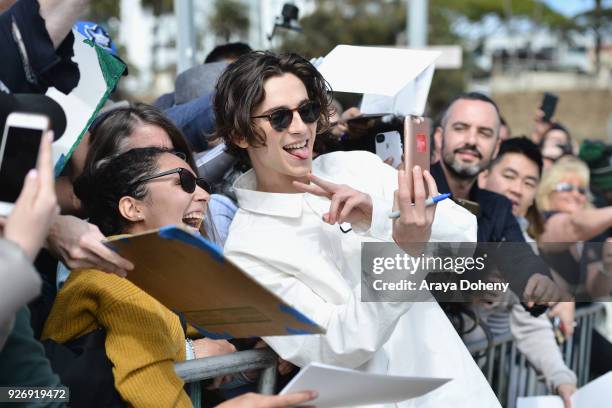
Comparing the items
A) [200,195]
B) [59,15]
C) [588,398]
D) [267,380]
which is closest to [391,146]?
[200,195]

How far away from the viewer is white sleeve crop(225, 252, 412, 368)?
2.31 metres

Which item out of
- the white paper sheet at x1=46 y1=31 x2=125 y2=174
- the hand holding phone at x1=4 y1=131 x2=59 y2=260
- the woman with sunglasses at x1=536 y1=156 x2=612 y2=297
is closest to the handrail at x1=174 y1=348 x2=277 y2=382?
the white paper sheet at x1=46 y1=31 x2=125 y2=174

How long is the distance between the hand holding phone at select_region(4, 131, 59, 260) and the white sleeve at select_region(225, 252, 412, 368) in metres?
0.81

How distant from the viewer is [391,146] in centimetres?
338

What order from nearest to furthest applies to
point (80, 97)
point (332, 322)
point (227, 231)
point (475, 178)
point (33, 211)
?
1. point (33, 211)
2. point (80, 97)
3. point (332, 322)
4. point (227, 231)
5. point (475, 178)

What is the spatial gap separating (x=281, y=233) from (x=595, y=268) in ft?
9.52

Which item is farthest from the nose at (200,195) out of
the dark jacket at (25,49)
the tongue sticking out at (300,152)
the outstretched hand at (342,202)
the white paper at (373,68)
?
the dark jacket at (25,49)

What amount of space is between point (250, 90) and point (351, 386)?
3.93ft

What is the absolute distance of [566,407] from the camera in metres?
3.82

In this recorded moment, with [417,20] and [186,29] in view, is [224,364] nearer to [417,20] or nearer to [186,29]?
[186,29]

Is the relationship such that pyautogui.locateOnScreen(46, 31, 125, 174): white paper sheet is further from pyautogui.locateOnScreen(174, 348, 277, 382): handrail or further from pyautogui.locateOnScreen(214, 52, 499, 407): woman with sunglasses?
pyautogui.locateOnScreen(174, 348, 277, 382): handrail

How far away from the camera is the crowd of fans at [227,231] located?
1.97 meters

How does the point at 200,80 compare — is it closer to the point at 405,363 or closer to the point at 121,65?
the point at 121,65

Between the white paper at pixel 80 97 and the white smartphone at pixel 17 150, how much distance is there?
0.28 meters
